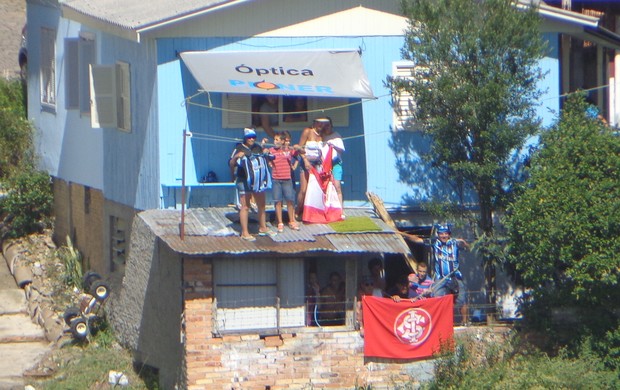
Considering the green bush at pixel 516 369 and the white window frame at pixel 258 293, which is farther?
the white window frame at pixel 258 293

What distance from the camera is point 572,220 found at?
15.9 m

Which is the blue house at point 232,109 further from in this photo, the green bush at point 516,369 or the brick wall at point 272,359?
the green bush at point 516,369

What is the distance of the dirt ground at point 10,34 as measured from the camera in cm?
3084

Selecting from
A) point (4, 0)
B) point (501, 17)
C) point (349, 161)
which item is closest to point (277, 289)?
point (349, 161)

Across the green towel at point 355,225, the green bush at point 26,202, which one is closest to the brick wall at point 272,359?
the green towel at point 355,225

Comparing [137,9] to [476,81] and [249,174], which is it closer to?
[249,174]

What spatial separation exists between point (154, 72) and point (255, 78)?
156cm

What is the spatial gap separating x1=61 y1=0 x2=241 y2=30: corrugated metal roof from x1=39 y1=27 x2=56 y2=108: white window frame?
280 cm

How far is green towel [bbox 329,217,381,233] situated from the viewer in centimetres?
1714

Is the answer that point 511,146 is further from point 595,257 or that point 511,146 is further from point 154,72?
point 154,72

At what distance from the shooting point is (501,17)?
55.4 feet

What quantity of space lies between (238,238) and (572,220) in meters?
4.35

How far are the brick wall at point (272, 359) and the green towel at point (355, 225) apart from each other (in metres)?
1.42

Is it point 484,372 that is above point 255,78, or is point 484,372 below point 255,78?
below
